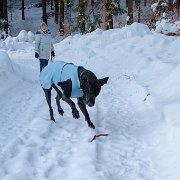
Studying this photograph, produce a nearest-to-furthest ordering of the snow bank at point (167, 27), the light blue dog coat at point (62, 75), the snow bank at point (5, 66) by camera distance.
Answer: the light blue dog coat at point (62, 75) → the snow bank at point (5, 66) → the snow bank at point (167, 27)

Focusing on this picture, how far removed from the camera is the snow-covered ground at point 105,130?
185 inches

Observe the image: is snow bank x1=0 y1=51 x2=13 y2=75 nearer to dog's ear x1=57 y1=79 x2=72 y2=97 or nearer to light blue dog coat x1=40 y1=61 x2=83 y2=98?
light blue dog coat x1=40 y1=61 x2=83 y2=98

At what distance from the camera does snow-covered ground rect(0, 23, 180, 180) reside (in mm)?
4691

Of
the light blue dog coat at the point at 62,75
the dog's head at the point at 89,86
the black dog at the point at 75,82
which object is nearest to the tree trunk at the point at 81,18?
the light blue dog coat at the point at 62,75

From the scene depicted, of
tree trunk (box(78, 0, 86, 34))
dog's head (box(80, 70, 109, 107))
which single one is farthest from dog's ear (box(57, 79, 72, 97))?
tree trunk (box(78, 0, 86, 34))

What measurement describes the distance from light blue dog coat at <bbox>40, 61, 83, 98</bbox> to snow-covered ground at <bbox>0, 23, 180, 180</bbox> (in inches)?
26.6

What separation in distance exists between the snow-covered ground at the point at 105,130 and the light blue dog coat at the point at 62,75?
674 millimetres

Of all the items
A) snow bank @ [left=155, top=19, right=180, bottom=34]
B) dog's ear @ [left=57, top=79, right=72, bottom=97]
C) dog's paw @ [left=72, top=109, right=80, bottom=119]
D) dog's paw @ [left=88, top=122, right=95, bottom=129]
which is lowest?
dog's paw @ [left=88, top=122, right=95, bottom=129]

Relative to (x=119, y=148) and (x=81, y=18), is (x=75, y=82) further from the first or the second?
(x=81, y=18)

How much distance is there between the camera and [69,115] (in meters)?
7.19

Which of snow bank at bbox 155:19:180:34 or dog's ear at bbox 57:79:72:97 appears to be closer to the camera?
dog's ear at bbox 57:79:72:97

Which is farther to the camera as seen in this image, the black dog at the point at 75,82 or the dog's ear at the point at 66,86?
the dog's ear at the point at 66,86

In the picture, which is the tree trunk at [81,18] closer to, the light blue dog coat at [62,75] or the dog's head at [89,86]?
the light blue dog coat at [62,75]

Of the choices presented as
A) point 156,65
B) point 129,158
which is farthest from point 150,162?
point 156,65
